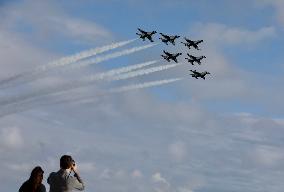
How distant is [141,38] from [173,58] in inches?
358

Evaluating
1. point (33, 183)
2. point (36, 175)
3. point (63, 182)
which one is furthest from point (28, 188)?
point (63, 182)

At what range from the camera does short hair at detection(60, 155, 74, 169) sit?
17406mm

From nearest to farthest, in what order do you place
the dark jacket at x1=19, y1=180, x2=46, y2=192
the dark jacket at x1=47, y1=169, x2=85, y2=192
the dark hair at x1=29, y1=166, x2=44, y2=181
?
the dark jacket at x1=19, y1=180, x2=46, y2=192 → the dark hair at x1=29, y1=166, x2=44, y2=181 → the dark jacket at x1=47, y1=169, x2=85, y2=192

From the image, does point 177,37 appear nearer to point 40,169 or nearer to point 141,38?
point 141,38

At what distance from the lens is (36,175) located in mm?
16359

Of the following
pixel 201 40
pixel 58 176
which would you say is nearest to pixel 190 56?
pixel 201 40

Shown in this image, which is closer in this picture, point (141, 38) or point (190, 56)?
point (141, 38)

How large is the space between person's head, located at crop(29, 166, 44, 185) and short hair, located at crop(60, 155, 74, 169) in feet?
3.91

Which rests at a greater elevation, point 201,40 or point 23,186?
point 201,40

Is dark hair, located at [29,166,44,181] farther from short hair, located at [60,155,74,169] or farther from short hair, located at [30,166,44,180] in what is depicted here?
short hair, located at [60,155,74,169]

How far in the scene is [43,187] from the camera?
16266 mm

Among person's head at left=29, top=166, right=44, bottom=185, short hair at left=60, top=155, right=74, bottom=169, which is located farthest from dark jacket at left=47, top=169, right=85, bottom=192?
person's head at left=29, top=166, right=44, bottom=185

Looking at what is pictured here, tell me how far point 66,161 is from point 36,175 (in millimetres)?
1390

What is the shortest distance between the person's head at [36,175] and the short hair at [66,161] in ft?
3.91
